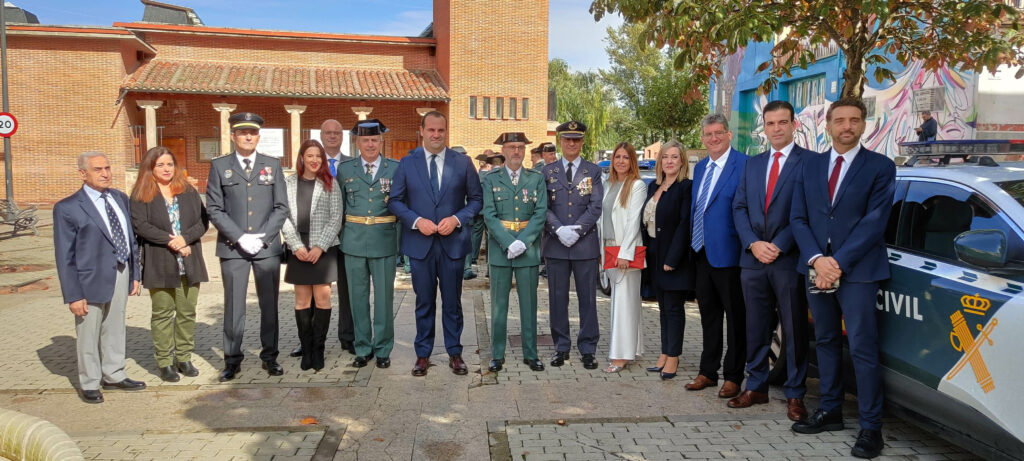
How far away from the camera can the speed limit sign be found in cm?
1590

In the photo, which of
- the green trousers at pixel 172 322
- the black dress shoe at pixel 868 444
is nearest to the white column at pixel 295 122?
the green trousers at pixel 172 322

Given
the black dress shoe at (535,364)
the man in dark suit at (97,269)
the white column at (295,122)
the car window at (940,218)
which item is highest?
the white column at (295,122)

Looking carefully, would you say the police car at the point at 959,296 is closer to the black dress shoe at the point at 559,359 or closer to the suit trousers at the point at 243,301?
the black dress shoe at the point at 559,359

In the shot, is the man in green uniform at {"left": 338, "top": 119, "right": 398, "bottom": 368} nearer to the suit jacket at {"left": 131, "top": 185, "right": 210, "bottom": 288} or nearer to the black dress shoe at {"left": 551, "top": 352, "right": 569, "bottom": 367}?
the suit jacket at {"left": 131, "top": 185, "right": 210, "bottom": 288}

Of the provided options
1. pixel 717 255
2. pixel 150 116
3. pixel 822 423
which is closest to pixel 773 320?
pixel 717 255

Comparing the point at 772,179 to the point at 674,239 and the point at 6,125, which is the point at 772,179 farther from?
the point at 6,125

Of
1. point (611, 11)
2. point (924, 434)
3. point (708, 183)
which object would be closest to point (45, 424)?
point (708, 183)

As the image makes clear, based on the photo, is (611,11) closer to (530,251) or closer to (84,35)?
(530,251)

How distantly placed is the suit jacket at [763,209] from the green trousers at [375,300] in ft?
9.60

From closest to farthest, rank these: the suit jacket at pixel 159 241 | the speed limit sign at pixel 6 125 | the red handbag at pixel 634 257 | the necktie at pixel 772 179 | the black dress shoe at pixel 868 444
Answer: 1. the black dress shoe at pixel 868 444
2. the necktie at pixel 772 179
3. the suit jacket at pixel 159 241
4. the red handbag at pixel 634 257
5. the speed limit sign at pixel 6 125

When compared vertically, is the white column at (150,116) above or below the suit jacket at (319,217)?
above

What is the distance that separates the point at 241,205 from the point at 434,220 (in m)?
1.57

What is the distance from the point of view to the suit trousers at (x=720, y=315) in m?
5.51

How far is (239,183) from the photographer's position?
233 inches
